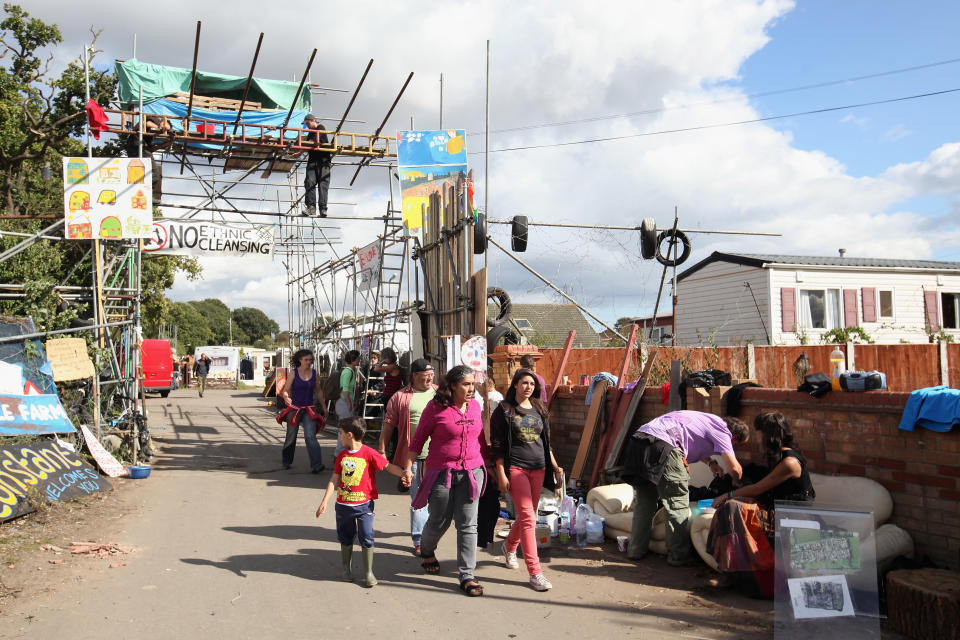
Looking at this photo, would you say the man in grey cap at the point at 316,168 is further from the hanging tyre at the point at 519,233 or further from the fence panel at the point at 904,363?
the fence panel at the point at 904,363

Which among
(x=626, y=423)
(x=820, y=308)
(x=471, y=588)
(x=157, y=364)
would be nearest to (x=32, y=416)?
(x=471, y=588)

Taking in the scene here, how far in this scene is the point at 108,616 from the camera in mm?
4855

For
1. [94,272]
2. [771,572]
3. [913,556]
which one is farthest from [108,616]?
[94,272]

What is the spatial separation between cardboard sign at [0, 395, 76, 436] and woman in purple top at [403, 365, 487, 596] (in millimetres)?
5827

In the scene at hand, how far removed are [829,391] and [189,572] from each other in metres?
5.65

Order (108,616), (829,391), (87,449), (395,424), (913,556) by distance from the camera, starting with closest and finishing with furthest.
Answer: (108,616) → (913,556) → (829,391) → (395,424) → (87,449)

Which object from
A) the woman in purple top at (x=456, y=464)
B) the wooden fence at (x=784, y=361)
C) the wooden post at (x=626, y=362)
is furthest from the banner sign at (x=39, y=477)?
the wooden post at (x=626, y=362)

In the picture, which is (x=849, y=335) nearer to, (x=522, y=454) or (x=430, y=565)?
(x=522, y=454)

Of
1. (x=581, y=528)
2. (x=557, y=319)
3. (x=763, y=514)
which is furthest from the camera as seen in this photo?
(x=557, y=319)

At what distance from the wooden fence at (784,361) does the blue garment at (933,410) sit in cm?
282

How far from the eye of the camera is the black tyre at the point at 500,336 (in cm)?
1248

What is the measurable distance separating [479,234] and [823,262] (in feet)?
44.8

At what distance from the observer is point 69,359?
408 inches

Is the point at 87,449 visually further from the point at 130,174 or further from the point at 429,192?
the point at 429,192
